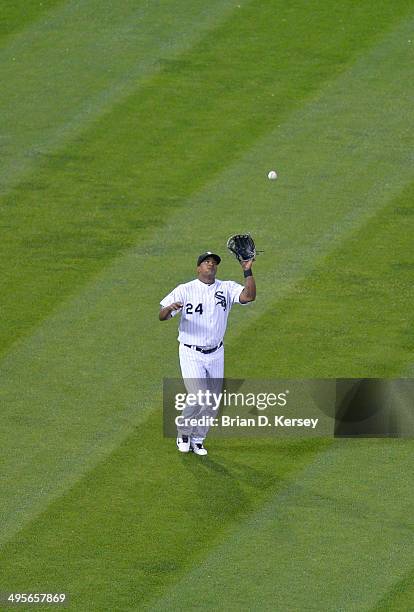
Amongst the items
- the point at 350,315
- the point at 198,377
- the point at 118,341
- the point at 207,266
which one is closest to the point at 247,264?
the point at 207,266

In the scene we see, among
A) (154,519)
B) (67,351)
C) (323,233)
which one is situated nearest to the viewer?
(154,519)

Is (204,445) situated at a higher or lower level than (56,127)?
lower

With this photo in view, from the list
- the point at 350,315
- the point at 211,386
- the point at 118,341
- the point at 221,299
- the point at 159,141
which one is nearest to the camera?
the point at 221,299

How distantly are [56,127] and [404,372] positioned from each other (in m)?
8.00

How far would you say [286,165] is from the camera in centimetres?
2030

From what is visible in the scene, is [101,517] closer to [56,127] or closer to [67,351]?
[67,351]

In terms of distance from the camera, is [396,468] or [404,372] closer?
[396,468]

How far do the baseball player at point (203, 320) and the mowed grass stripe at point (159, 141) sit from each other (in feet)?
10.3

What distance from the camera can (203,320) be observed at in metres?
13.8

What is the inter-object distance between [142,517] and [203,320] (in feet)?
6.77

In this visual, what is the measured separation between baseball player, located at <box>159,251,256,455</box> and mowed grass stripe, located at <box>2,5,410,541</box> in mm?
1134

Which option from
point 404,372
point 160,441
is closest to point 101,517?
point 160,441

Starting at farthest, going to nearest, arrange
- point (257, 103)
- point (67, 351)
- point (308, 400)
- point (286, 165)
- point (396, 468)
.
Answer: point (257, 103), point (286, 165), point (67, 351), point (308, 400), point (396, 468)

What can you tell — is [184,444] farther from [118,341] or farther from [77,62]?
[77,62]
